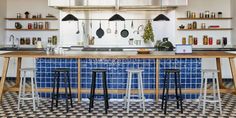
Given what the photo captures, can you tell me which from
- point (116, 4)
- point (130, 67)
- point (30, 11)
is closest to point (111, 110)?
point (130, 67)

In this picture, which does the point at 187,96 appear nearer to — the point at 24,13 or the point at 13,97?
the point at 13,97

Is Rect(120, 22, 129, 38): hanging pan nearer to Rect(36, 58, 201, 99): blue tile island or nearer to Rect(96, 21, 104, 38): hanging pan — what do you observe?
Rect(96, 21, 104, 38): hanging pan

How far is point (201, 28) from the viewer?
30.2 feet

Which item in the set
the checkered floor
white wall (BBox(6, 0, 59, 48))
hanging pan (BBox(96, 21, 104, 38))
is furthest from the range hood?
the checkered floor

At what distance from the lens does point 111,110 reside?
19.1ft

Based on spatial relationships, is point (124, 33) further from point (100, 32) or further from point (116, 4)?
point (116, 4)

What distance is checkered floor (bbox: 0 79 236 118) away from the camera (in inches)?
215

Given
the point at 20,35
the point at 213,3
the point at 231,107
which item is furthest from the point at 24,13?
the point at 231,107

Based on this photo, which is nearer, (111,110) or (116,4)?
(111,110)

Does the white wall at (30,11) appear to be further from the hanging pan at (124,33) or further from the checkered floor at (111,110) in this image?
the checkered floor at (111,110)

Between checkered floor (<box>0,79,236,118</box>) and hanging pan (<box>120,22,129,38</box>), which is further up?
hanging pan (<box>120,22,129,38</box>)

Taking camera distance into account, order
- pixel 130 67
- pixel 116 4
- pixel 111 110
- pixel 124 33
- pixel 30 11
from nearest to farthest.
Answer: pixel 111 110 → pixel 130 67 → pixel 116 4 → pixel 124 33 → pixel 30 11

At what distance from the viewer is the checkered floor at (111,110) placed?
547 centimetres

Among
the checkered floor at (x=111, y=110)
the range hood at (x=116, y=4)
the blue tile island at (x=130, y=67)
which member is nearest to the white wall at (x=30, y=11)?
the range hood at (x=116, y=4)
